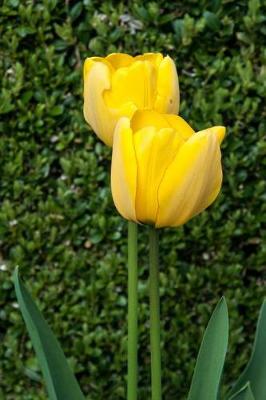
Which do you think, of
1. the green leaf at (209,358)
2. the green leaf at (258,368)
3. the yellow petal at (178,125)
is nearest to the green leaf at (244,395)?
the green leaf at (209,358)

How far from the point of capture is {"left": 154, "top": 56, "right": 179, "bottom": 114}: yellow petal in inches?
52.4

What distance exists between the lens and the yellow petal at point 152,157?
1.20 metres

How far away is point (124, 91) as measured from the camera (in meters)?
1.33

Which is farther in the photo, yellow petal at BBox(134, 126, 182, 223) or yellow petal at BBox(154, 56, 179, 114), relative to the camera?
yellow petal at BBox(154, 56, 179, 114)

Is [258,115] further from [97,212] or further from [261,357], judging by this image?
[261,357]

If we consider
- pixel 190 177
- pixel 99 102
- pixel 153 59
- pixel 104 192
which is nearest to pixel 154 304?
pixel 190 177

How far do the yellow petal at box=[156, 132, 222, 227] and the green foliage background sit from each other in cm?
134

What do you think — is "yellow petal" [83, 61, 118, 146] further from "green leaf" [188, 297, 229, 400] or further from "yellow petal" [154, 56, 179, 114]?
"green leaf" [188, 297, 229, 400]

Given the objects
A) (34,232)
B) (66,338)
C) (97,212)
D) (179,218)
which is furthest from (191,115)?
(179,218)

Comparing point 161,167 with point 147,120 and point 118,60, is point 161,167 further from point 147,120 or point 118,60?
point 118,60

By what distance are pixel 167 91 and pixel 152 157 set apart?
0.18m

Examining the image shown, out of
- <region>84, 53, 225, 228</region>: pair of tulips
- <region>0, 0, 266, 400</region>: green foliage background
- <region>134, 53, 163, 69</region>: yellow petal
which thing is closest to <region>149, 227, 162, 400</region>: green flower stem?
<region>84, 53, 225, 228</region>: pair of tulips

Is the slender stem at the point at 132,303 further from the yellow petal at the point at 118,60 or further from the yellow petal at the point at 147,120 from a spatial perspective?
the yellow petal at the point at 118,60

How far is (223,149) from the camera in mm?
2604
